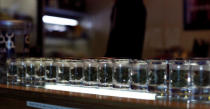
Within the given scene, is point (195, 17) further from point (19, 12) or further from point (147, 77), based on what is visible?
point (19, 12)

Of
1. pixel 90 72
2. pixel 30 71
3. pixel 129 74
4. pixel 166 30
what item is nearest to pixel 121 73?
pixel 129 74

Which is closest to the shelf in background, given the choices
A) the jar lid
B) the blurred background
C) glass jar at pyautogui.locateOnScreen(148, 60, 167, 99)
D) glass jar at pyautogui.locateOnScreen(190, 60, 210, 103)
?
the blurred background

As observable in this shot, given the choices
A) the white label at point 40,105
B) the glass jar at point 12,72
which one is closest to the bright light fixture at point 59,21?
the glass jar at point 12,72

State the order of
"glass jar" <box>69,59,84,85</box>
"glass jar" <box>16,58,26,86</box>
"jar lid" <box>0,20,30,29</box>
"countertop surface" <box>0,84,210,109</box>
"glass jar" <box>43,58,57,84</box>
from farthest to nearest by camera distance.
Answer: "jar lid" <box>0,20,30,29</box>, "glass jar" <box>16,58,26,86</box>, "glass jar" <box>43,58,57,84</box>, "glass jar" <box>69,59,84,85</box>, "countertop surface" <box>0,84,210,109</box>

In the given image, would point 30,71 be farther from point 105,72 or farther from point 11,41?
point 105,72

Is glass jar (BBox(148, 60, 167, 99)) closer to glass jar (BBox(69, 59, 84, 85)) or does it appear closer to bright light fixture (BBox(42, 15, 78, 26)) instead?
glass jar (BBox(69, 59, 84, 85))

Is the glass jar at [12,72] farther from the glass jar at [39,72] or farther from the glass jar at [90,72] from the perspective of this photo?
the glass jar at [90,72]
